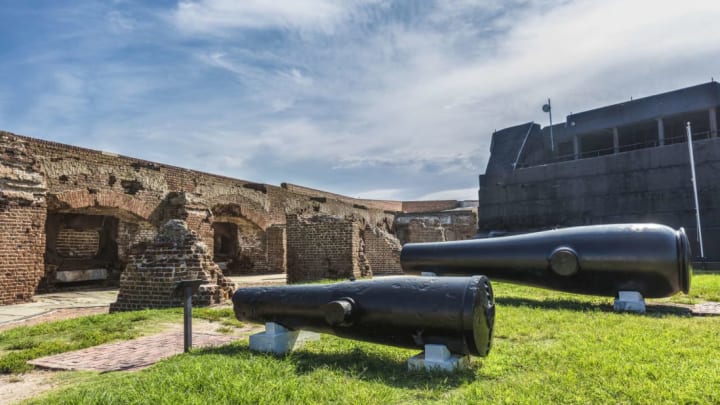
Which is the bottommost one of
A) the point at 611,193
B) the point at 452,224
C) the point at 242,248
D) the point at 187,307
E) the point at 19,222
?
the point at 187,307

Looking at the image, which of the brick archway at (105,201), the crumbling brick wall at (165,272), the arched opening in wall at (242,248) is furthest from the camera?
the arched opening in wall at (242,248)

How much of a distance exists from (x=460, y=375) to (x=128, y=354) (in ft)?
9.96

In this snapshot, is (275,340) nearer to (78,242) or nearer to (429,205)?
(78,242)

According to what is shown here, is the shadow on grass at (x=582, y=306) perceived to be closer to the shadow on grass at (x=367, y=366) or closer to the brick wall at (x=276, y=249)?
the shadow on grass at (x=367, y=366)

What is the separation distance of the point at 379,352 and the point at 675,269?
13.2 feet

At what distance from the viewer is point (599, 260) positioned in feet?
20.1

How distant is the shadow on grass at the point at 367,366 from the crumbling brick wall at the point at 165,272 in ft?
13.2

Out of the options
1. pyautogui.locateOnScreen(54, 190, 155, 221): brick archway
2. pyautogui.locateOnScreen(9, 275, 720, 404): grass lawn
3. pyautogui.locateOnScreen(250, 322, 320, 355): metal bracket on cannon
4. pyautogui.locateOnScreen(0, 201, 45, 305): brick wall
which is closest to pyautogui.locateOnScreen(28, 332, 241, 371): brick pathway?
pyautogui.locateOnScreen(9, 275, 720, 404): grass lawn

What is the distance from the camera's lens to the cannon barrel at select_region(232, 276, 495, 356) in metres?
3.32

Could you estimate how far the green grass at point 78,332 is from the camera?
458 centimetres

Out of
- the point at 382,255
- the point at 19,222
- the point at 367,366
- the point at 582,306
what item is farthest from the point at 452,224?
the point at 367,366

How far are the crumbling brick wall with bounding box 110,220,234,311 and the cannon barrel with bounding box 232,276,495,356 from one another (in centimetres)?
456

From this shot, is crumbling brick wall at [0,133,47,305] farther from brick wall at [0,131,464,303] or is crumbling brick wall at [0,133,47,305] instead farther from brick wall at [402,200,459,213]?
brick wall at [402,200,459,213]

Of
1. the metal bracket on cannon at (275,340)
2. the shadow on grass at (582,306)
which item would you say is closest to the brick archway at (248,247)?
the shadow on grass at (582,306)
